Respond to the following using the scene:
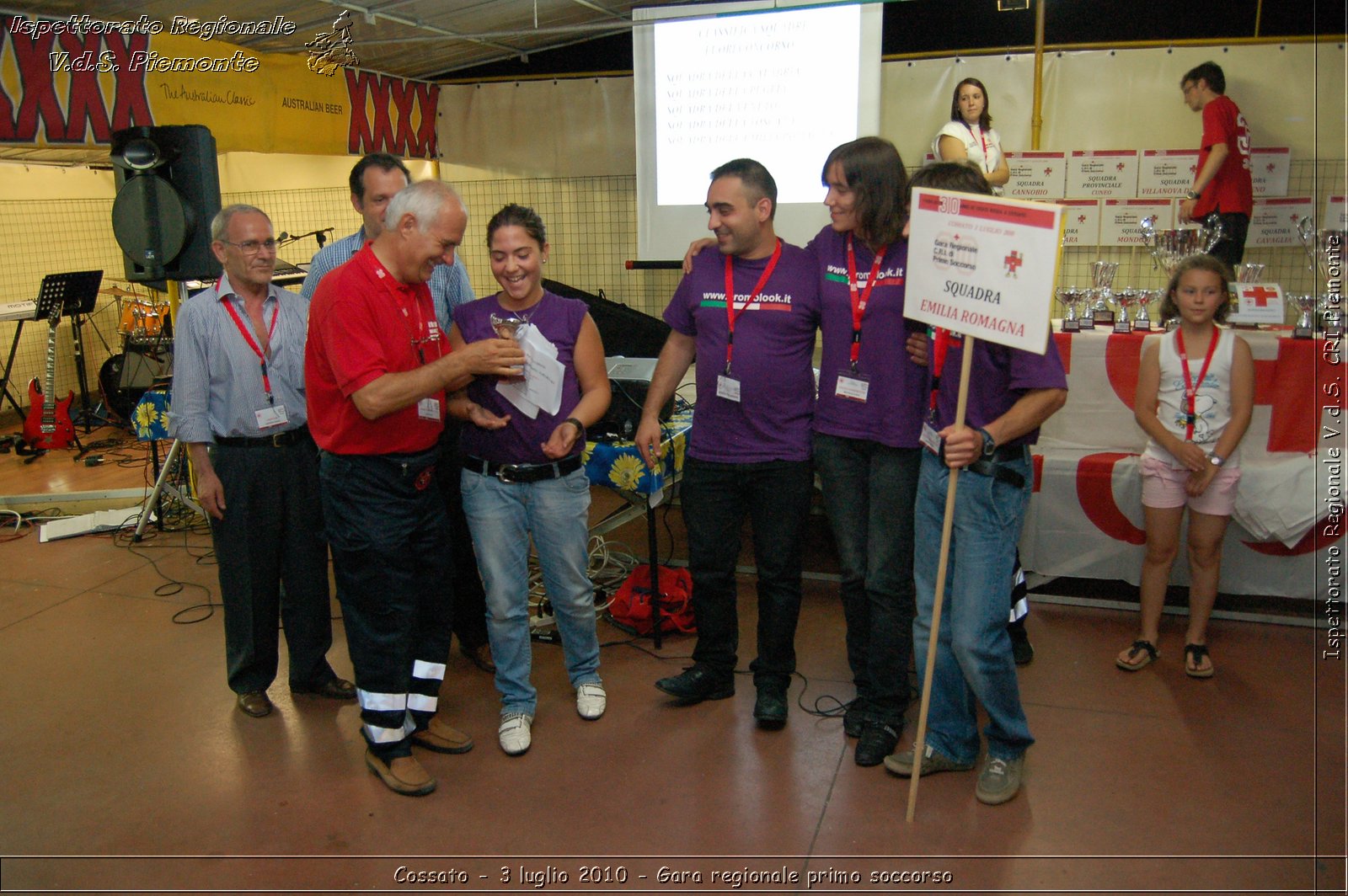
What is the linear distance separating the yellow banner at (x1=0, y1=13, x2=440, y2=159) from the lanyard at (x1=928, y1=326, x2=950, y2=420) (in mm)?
4513

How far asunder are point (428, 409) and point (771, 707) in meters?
1.43

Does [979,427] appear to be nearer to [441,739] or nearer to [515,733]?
[515,733]

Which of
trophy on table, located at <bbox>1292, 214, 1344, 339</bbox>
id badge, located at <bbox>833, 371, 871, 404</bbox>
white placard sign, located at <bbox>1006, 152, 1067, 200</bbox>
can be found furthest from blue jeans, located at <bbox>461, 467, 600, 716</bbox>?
white placard sign, located at <bbox>1006, 152, 1067, 200</bbox>

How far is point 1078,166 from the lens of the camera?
683 cm

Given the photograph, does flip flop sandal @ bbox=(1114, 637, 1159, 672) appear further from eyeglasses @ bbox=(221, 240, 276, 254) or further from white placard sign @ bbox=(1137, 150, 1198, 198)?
white placard sign @ bbox=(1137, 150, 1198, 198)

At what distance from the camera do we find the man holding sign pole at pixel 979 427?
2.22m

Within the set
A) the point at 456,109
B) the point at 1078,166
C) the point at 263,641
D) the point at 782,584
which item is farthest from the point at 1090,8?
the point at 263,641

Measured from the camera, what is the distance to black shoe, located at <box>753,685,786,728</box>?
3.00 m

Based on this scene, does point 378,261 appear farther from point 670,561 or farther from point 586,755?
point 670,561

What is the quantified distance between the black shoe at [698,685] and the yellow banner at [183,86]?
4.13 metres

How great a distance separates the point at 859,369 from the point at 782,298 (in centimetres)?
33

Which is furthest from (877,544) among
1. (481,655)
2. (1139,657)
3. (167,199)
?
(167,199)

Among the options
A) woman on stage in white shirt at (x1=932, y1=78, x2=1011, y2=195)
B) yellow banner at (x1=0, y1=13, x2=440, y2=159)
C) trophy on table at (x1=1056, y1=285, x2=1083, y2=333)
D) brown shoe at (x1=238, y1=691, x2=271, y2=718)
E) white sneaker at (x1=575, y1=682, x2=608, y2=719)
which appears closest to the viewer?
white sneaker at (x1=575, y1=682, x2=608, y2=719)

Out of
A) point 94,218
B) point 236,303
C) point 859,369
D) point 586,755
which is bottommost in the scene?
point 586,755
